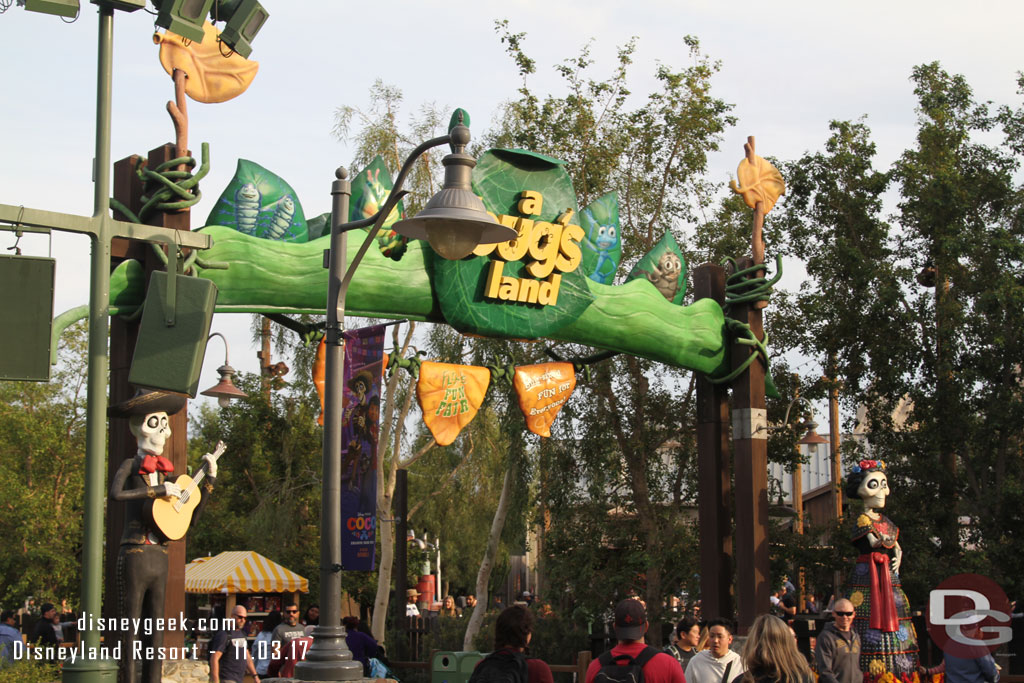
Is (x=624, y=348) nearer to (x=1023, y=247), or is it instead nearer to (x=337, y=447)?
(x=337, y=447)

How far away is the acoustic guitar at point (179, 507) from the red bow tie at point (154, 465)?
13cm

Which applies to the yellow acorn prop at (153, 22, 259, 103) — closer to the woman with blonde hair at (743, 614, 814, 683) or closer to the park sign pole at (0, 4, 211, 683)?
the park sign pole at (0, 4, 211, 683)

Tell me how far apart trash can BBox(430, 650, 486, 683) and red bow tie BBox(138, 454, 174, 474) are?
4508 mm

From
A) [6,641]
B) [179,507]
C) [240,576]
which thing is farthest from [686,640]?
[240,576]

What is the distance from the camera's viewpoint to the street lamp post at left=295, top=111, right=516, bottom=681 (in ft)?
27.8

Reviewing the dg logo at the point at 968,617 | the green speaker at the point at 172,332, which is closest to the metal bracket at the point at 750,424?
the dg logo at the point at 968,617

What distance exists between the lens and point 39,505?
2755 cm

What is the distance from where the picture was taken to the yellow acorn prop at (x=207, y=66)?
34.8 ft

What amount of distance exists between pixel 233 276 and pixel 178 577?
9.13 ft

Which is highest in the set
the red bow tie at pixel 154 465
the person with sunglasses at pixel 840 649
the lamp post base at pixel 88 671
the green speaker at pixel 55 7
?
the green speaker at pixel 55 7

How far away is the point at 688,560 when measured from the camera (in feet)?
61.0

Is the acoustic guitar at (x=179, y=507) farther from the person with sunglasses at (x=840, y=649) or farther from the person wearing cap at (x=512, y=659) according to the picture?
the person with sunglasses at (x=840, y=649)

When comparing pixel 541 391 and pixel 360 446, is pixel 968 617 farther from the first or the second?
pixel 360 446

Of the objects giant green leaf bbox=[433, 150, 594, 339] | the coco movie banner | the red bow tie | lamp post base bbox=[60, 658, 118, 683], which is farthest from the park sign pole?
giant green leaf bbox=[433, 150, 594, 339]
